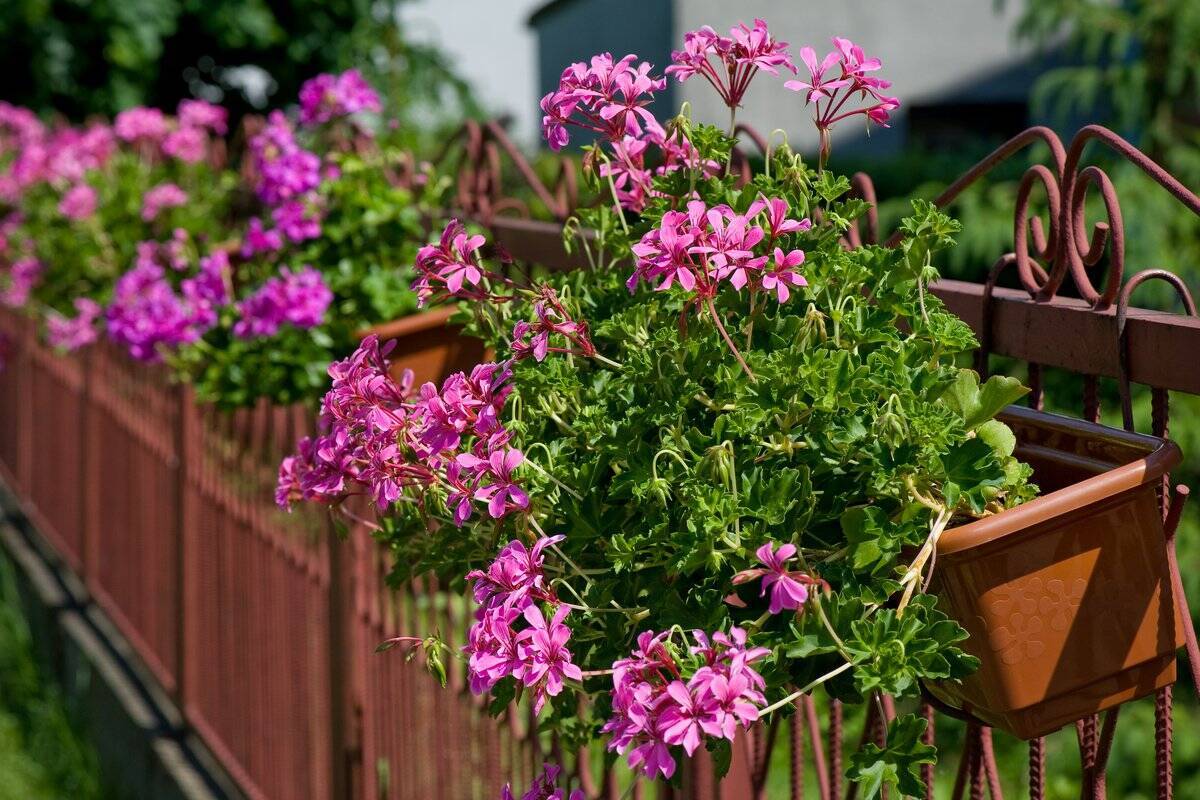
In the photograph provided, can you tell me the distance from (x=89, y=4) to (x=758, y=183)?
11573 mm

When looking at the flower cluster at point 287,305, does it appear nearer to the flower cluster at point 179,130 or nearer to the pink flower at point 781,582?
the pink flower at point 781,582

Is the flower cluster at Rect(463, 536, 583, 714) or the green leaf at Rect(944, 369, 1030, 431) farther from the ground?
the green leaf at Rect(944, 369, 1030, 431)

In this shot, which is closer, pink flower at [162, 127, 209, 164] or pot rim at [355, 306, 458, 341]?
pot rim at [355, 306, 458, 341]

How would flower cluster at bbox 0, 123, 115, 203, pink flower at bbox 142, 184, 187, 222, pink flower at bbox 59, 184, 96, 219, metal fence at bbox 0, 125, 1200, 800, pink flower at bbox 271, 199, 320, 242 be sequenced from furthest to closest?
flower cluster at bbox 0, 123, 115, 203 < pink flower at bbox 59, 184, 96, 219 < pink flower at bbox 142, 184, 187, 222 < pink flower at bbox 271, 199, 320, 242 < metal fence at bbox 0, 125, 1200, 800

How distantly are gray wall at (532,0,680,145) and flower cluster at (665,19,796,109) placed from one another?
10.7 meters

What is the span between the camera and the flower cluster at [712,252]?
1263 mm

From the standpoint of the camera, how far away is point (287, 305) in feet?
9.32

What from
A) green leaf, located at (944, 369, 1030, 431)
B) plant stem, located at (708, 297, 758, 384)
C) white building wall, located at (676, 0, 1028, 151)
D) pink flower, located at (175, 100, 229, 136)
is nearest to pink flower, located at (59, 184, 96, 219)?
pink flower, located at (175, 100, 229, 136)

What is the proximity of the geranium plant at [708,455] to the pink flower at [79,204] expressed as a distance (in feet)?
11.9

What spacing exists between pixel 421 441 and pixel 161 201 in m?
3.39

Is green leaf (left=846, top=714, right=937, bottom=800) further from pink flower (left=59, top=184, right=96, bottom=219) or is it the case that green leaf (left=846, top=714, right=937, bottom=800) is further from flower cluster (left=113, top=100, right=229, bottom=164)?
flower cluster (left=113, top=100, right=229, bottom=164)

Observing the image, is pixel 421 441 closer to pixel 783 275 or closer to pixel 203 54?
pixel 783 275

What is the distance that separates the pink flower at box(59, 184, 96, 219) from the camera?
479cm

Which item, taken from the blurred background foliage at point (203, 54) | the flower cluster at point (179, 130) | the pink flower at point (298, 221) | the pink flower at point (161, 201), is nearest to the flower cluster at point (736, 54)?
the pink flower at point (298, 221)
